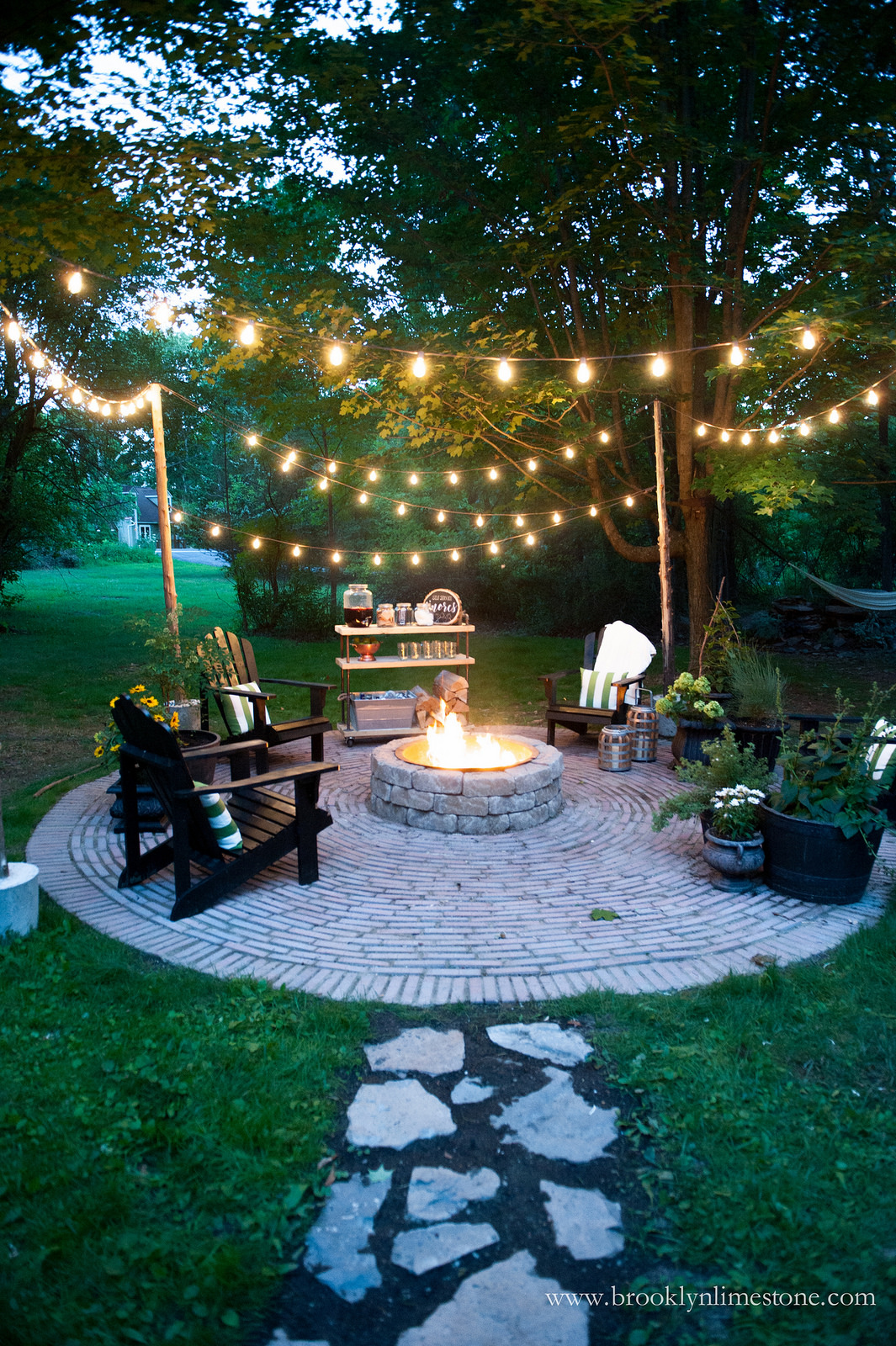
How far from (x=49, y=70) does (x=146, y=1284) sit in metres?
5.90

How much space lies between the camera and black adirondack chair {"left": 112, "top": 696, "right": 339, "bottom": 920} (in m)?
3.94

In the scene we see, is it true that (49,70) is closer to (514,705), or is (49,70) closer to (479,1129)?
(479,1129)

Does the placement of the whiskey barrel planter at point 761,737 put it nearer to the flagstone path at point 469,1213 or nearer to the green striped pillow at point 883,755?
the green striped pillow at point 883,755

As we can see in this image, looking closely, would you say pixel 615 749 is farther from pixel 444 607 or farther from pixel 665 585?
pixel 444 607

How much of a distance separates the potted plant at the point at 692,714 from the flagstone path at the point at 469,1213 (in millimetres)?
4065

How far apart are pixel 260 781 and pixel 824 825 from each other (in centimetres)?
282

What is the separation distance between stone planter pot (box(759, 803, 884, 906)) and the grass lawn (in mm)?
430

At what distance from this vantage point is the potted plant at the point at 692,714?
6.55 metres

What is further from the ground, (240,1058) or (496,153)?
(496,153)

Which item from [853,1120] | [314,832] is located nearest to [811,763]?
[853,1120]

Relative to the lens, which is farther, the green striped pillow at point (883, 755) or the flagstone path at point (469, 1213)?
the green striped pillow at point (883, 755)

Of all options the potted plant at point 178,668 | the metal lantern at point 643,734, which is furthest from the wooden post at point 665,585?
the potted plant at point 178,668

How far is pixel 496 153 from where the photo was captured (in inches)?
381

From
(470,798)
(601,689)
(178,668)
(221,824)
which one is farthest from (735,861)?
(178,668)
